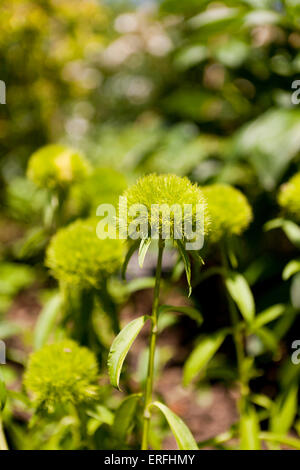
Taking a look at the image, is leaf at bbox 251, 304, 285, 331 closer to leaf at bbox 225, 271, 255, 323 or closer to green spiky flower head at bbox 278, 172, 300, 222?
leaf at bbox 225, 271, 255, 323

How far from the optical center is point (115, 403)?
1330mm

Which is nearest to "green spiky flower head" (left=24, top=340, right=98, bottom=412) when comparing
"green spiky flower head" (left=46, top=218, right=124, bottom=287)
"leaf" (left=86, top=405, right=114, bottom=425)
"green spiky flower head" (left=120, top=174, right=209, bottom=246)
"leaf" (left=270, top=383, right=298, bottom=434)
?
"leaf" (left=86, top=405, right=114, bottom=425)

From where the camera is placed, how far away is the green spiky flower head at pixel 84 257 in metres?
0.91

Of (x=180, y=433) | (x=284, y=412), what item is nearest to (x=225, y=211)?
(x=180, y=433)

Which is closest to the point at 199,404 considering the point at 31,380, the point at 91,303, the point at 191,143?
the point at 91,303

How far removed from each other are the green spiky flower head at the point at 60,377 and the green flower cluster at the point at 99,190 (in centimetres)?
53

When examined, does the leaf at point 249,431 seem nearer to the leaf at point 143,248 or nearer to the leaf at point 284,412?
the leaf at point 284,412

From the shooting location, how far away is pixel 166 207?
0.65 metres

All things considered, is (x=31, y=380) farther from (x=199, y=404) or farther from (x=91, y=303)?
(x=199, y=404)

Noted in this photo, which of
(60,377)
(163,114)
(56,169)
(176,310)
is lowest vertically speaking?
(60,377)

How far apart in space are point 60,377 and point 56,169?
52cm

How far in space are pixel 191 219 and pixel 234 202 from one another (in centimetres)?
28

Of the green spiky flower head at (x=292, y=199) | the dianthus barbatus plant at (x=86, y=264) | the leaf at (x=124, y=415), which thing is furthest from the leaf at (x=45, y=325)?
the green spiky flower head at (x=292, y=199)

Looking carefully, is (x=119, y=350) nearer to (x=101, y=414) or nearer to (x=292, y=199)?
(x=101, y=414)
